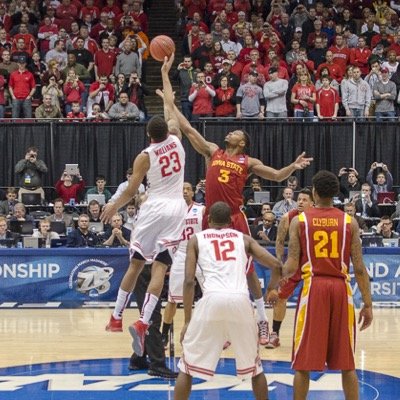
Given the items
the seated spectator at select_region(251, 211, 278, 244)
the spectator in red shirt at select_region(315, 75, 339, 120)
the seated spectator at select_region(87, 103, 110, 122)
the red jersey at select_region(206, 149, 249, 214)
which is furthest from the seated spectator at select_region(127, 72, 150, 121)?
the red jersey at select_region(206, 149, 249, 214)

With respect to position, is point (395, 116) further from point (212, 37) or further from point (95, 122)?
point (95, 122)

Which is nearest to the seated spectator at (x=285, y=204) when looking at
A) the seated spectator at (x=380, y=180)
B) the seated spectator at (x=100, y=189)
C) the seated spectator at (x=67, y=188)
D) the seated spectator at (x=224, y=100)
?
the seated spectator at (x=380, y=180)

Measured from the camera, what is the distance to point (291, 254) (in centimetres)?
930

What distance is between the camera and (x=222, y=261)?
30.3 feet

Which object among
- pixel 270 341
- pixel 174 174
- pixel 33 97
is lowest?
pixel 270 341

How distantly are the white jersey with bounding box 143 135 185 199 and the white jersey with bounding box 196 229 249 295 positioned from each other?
1.83m

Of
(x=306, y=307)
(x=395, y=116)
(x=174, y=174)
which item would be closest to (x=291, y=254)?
(x=306, y=307)

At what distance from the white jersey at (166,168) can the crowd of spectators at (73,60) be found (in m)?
11.7

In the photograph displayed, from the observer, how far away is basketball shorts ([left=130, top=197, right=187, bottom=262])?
11109mm

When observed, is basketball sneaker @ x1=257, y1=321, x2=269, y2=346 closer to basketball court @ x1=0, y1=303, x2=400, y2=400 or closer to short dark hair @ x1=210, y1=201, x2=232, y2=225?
basketball court @ x1=0, y1=303, x2=400, y2=400

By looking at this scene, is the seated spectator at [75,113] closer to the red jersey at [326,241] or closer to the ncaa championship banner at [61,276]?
the ncaa championship banner at [61,276]

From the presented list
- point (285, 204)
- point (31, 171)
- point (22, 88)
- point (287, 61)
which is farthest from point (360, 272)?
point (287, 61)

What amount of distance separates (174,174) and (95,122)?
473 inches

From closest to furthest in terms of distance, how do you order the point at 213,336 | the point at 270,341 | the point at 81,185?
the point at 213,336
the point at 270,341
the point at 81,185
